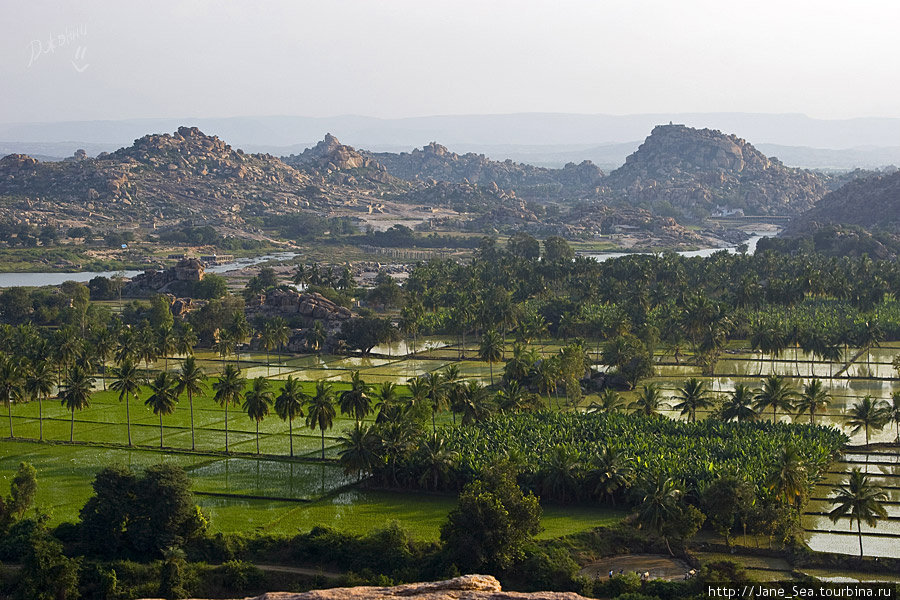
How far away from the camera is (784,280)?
134 m

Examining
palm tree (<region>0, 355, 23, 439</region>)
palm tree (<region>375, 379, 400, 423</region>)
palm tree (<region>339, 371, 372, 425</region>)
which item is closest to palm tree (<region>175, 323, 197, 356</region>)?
palm tree (<region>0, 355, 23, 439</region>)

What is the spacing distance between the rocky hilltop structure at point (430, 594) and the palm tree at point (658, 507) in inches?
790

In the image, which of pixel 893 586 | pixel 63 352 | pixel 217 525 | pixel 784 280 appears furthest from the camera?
pixel 784 280

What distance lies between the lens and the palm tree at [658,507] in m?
53.6

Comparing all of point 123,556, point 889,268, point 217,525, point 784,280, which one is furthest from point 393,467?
point 889,268

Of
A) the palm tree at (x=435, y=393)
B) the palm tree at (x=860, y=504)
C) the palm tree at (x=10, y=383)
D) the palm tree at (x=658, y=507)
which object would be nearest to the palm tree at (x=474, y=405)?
the palm tree at (x=435, y=393)

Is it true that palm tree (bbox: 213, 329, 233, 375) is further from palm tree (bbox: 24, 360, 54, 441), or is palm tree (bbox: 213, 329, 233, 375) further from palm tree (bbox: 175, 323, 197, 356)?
palm tree (bbox: 24, 360, 54, 441)

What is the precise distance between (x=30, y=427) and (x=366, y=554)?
146 ft

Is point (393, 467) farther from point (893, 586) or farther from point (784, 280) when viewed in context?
point (784, 280)

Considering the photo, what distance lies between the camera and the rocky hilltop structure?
32969mm

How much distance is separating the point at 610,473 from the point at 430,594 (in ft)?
97.2

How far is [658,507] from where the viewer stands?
53.6 m

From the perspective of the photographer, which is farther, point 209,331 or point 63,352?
point 209,331

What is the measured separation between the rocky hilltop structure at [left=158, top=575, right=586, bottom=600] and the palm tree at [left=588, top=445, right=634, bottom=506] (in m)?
26.3
